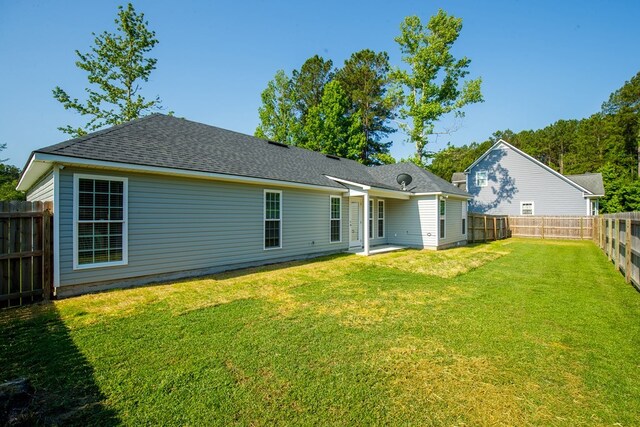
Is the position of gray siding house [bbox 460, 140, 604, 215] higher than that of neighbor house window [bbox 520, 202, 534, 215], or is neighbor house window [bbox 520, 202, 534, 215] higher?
gray siding house [bbox 460, 140, 604, 215]

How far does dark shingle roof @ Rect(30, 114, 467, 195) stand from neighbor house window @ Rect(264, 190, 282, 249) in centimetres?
68

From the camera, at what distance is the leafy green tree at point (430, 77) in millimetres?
20641

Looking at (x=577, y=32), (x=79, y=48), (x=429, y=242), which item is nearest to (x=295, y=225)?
(x=429, y=242)

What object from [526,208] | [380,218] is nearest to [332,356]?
[380,218]

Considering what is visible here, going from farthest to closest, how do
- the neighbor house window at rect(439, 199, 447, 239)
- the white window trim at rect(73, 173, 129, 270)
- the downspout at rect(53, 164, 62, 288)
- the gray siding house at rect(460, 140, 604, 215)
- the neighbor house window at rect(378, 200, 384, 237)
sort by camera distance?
the gray siding house at rect(460, 140, 604, 215)
the neighbor house window at rect(378, 200, 384, 237)
the neighbor house window at rect(439, 199, 447, 239)
the white window trim at rect(73, 173, 129, 270)
the downspout at rect(53, 164, 62, 288)

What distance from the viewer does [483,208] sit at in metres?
25.0

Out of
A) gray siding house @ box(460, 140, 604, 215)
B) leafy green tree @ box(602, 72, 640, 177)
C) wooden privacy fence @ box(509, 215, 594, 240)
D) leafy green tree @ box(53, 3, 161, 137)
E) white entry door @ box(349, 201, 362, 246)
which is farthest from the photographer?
leafy green tree @ box(602, 72, 640, 177)

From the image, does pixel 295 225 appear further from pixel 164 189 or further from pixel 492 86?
pixel 492 86

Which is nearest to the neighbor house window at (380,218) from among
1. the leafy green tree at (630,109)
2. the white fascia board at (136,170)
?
the white fascia board at (136,170)

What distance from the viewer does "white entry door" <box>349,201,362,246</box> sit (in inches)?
520

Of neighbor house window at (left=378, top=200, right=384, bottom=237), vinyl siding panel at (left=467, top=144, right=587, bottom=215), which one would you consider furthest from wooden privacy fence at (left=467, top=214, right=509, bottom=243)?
neighbor house window at (left=378, top=200, right=384, bottom=237)

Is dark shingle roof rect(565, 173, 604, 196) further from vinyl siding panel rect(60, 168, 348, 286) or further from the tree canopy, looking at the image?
vinyl siding panel rect(60, 168, 348, 286)

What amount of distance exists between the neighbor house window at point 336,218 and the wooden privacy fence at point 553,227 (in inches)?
595

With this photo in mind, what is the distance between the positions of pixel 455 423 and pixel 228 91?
15.5 meters
